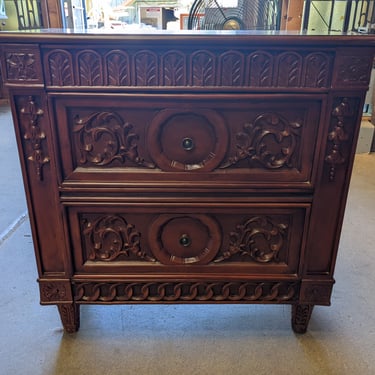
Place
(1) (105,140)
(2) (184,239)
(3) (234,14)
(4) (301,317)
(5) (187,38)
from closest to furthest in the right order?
(5) (187,38)
(1) (105,140)
(2) (184,239)
(4) (301,317)
(3) (234,14)

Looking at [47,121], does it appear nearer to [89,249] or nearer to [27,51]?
[27,51]

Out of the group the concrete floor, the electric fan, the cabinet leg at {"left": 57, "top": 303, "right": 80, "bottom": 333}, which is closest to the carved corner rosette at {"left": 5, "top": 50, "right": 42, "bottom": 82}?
the cabinet leg at {"left": 57, "top": 303, "right": 80, "bottom": 333}

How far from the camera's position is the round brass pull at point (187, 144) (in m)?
0.90

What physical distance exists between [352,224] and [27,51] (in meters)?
1.54

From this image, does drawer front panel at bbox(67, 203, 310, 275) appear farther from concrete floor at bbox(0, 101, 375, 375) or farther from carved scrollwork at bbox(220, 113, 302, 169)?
concrete floor at bbox(0, 101, 375, 375)

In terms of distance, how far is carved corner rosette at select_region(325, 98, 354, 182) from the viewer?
860mm

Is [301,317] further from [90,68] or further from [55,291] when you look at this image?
[90,68]

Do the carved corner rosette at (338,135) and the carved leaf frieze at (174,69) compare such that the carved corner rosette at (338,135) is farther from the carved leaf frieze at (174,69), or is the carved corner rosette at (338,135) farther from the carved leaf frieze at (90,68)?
the carved leaf frieze at (90,68)

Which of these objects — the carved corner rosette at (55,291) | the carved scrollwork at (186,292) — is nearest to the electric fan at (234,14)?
the carved scrollwork at (186,292)

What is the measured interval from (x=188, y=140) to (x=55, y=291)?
557mm

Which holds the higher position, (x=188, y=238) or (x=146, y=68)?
(x=146, y=68)

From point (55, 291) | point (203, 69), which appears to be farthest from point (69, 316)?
point (203, 69)

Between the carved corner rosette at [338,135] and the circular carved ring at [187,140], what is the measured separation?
25cm

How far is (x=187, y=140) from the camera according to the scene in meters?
0.90
